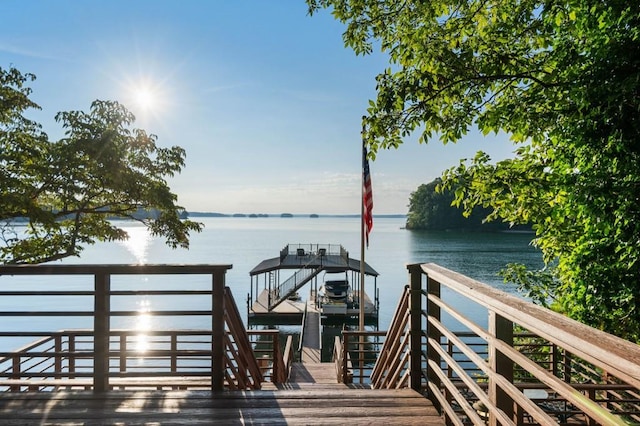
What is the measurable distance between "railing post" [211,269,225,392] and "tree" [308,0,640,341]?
2.51 metres

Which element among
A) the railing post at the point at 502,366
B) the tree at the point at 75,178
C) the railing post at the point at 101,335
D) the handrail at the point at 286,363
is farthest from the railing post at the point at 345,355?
the tree at the point at 75,178

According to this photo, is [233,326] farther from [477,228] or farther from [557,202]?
[477,228]

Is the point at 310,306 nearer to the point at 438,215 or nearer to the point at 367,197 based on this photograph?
the point at 367,197

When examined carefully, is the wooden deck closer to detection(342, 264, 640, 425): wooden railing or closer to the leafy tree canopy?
detection(342, 264, 640, 425): wooden railing

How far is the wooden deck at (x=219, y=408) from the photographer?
2.58m

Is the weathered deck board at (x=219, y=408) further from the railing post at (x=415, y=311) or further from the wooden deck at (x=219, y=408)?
the railing post at (x=415, y=311)

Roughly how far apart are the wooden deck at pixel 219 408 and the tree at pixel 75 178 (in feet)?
16.9

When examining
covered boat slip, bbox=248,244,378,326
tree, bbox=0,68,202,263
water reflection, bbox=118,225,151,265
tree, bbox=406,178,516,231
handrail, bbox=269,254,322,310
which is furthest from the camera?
tree, bbox=406,178,516,231

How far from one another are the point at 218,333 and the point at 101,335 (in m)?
0.96

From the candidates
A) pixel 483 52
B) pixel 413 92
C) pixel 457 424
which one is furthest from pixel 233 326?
pixel 483 52

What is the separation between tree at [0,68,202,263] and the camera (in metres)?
7.21

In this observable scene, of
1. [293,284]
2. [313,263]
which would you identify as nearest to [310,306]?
[313,263]

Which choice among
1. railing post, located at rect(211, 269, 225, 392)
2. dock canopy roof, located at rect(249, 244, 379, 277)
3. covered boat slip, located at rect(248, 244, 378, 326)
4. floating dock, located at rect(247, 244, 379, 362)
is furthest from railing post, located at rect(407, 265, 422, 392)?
dock canopy roof, located at rect(249, 244, 379, 277)

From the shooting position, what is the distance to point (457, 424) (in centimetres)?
217
